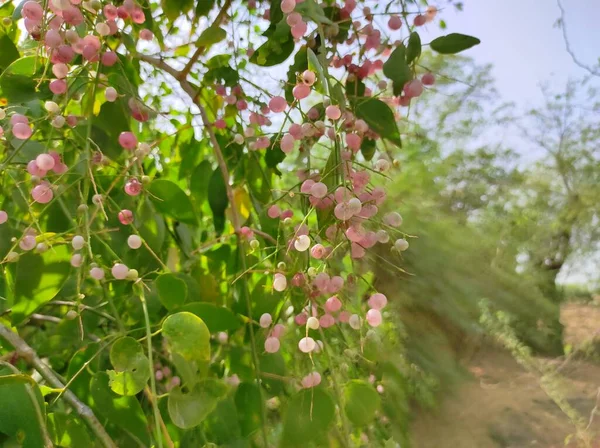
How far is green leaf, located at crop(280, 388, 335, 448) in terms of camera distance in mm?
302

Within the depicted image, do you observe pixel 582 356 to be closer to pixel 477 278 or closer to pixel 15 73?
pixel 477 278

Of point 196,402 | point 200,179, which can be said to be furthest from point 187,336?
point 200,179

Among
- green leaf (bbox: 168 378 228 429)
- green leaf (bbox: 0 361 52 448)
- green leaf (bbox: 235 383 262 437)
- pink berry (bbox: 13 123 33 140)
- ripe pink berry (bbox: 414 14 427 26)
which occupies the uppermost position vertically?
ripe pink berry (bbox: 414 14 427 26)

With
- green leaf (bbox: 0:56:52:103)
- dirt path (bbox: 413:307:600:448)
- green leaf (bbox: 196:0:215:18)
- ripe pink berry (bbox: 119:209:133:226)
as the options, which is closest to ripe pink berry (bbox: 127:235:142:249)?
ripe pink berry (bbox: 119:209:133:226)

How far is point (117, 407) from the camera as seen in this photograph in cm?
30

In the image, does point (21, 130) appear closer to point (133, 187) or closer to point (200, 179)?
point (133, 187)

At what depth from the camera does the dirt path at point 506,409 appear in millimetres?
632

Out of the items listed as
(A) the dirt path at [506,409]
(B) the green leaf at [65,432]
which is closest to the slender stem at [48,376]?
(B) the green leaf at [65,432]

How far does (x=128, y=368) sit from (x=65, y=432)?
0.22 ft

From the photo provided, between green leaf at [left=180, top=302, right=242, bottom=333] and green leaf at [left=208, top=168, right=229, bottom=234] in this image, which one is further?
green leaf at [left=208, top=168, right=229, bottom=234]

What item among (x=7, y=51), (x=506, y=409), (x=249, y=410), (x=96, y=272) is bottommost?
(x=506, y=409)

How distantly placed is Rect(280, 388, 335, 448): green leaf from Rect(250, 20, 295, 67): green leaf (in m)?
0.21

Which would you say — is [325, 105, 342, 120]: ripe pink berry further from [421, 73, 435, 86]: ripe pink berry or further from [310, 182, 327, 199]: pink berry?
[421, 73, 435, 86]: ripe pink berry

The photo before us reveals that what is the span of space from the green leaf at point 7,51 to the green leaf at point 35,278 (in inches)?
6.2
